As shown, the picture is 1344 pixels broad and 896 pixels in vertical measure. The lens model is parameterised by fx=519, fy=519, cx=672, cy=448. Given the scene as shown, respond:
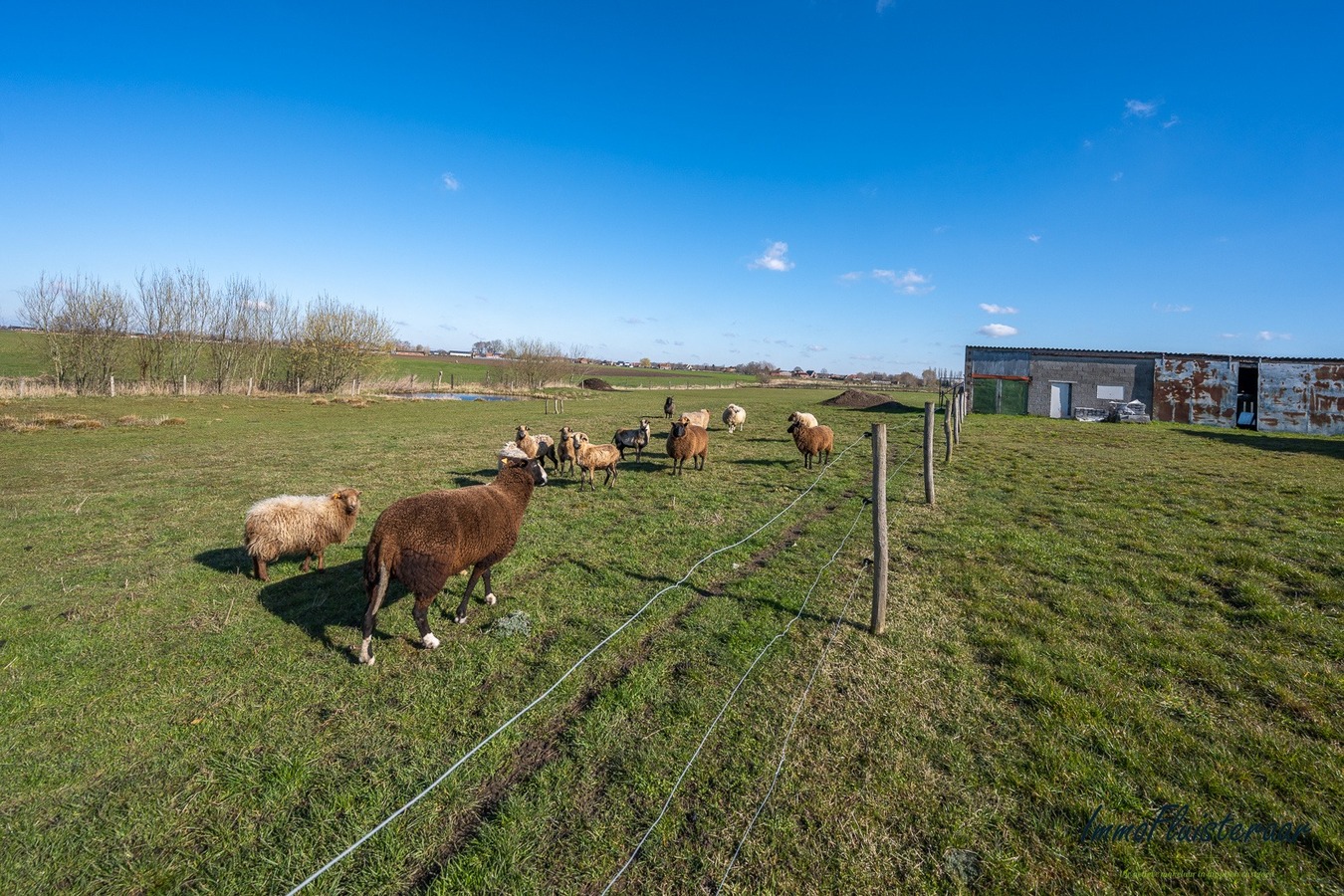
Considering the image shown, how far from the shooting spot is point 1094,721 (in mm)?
4367

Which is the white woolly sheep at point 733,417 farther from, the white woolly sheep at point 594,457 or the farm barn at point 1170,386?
the farm barn at point 1170,386

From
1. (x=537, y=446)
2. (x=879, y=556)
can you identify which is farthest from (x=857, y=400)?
(x=879, y=556)

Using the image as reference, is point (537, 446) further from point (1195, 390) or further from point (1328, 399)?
point (1328, 399)

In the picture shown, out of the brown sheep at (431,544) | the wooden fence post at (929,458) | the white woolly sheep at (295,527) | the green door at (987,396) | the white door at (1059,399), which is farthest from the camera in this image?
the green door at (987,396)

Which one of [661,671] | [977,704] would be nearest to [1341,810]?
[977,704]

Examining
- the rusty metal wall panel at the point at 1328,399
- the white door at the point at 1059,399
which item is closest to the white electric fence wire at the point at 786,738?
the white door at the point at 1059,399

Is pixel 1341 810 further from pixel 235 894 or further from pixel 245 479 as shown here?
pixel 245 479

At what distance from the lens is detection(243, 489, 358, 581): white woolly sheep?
24.0 ft

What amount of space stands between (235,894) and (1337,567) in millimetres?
13006

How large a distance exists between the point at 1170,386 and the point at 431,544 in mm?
41308

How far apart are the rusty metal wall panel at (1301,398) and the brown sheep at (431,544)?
41836mm

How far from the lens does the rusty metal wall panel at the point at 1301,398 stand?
28.0 metres

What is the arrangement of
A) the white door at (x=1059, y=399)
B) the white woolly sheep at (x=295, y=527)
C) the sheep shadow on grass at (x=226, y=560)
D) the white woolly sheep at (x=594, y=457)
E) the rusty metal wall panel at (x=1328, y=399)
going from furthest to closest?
the white door at (x=1059, y=399)
the rusty metal wall panel at (x=1328, y=399)
the white woolly sheep at (x=594, y=457)
the sheep shadow on grass at (x=226, y=560)
the white woolly sheep at (x=295, y=527)

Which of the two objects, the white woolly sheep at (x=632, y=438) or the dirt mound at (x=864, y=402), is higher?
the dirt mound at (x=864, y=402)
